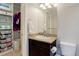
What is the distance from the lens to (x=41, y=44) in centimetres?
128

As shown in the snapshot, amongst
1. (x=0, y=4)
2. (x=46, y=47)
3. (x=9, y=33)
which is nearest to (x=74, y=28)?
(x=46, y=47)

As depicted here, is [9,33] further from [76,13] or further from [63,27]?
[76,13]

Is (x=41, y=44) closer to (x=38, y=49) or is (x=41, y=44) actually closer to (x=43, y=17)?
(x=38, y=49)

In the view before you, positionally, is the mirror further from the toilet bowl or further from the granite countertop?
the toilet bowl

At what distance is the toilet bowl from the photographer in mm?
1231

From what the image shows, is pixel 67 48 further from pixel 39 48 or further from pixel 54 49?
pixel 39 48

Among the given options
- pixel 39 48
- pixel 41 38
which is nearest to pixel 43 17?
pixel 41 38

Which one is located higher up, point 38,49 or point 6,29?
point 6,29

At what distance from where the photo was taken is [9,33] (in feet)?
4.10

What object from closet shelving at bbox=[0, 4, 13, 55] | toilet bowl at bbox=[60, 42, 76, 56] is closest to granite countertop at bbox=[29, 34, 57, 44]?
toilet bowl at bbox=[60, 42, 76, 56]

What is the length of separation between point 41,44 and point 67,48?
1.02 ft

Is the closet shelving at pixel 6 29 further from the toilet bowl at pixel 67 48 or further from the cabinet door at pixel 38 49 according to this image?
the toilet bowl at pixel 67 48

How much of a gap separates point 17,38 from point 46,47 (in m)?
0.36

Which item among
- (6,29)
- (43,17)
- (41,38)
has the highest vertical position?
Result: (43,17)
